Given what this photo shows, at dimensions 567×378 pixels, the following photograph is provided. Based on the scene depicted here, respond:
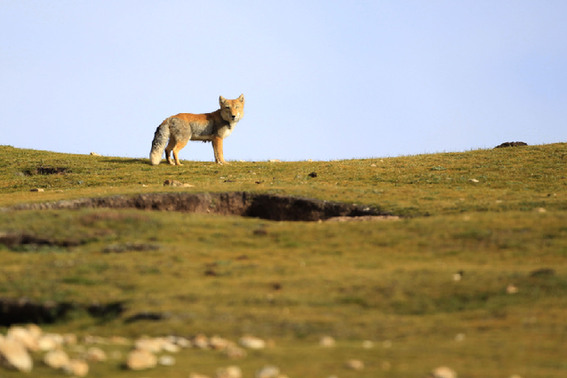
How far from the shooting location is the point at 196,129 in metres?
40.8

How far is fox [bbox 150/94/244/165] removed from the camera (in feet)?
132

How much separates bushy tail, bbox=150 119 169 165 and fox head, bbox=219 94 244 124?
9.46 feet

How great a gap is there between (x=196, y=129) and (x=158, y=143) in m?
1.97

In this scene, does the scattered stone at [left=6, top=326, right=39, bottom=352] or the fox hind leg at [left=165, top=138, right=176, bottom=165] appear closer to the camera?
the scattered stone at [left=6, top=326, right=39, bottom=352]

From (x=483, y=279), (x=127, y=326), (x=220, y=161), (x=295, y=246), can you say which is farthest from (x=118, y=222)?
(x=220, y=161)

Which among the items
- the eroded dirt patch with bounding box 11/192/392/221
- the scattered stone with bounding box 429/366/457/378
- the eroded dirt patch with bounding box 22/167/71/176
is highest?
the eroded dirt patch with bounding box 22/167/71/176

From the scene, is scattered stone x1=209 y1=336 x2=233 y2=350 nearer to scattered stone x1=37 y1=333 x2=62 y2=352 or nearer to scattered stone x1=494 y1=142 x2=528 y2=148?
scattered stone x1=37 y1=333 x2=62 y2=352

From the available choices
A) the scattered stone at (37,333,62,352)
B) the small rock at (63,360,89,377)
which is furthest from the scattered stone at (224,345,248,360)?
the scattered stone at (37,333,62,352)

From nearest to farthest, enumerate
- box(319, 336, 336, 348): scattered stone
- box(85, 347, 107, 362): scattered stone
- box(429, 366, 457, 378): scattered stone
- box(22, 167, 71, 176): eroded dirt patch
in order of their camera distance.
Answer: box(429, 366, 457, 378): scattered stone
box(85, 347, 107, 362): scattered stone
box(319, 336, 336, 348): scattered stone
box(22, 167, 71, 176): eroded dirt patch

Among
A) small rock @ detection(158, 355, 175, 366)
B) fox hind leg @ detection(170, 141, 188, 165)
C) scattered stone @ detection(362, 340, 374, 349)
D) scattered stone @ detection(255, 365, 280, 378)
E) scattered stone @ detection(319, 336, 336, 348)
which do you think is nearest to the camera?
scattered stone @ detection(255, 365, 280, 378)

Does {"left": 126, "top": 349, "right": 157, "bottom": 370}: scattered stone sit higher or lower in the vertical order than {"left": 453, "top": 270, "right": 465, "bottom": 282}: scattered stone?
lower

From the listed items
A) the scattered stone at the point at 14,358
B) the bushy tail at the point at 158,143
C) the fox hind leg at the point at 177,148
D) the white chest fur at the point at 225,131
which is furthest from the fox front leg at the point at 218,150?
the scattered stone at the point at 14,358

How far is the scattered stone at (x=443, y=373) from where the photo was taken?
408 inches

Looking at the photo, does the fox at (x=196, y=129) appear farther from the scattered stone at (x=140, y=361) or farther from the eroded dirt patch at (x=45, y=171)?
the scattered stone at (x=140, y=361)
